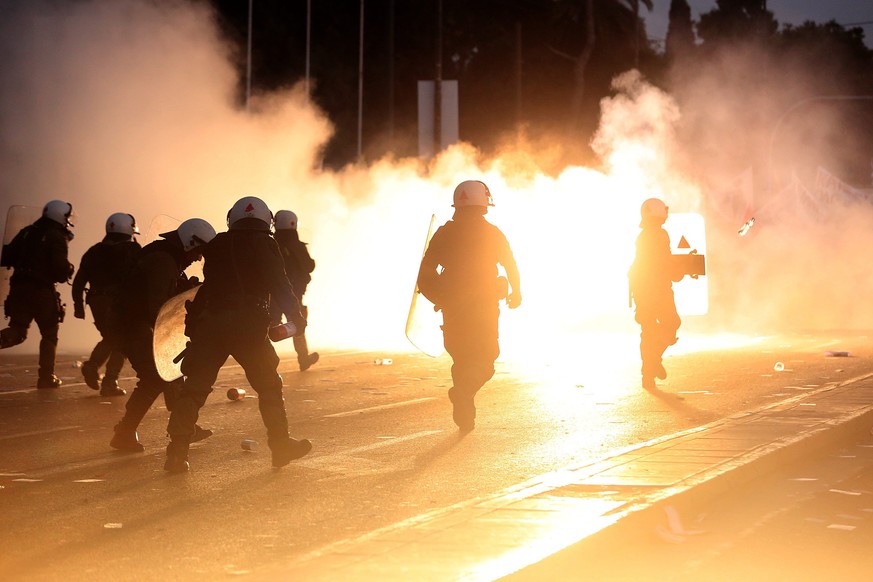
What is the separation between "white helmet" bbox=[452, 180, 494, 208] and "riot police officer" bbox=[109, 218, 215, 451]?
190 centimetres

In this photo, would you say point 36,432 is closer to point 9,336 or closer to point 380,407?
point 380,407

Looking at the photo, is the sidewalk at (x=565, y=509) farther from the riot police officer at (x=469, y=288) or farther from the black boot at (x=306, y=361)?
the black boot at (x=306, y=361)

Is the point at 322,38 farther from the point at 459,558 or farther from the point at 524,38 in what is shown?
the point at 459,558

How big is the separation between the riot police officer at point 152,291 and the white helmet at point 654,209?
5350 millimetres

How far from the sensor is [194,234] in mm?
9523

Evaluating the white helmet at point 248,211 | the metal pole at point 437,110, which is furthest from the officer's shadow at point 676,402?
the metal pole at point 437,110

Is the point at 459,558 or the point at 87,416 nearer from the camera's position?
the point at 459,558

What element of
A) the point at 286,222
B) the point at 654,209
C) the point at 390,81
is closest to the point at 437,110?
the point at 390,81

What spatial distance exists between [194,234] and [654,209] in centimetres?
563

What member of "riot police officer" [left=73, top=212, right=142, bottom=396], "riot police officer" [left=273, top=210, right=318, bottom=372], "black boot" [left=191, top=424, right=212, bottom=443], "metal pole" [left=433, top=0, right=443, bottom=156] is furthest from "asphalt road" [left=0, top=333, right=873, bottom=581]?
"metal pole" [left=433, top=0, right=443, bottom=156]

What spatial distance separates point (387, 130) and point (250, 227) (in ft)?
76.2

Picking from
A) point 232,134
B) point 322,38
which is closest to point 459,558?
point 232,134

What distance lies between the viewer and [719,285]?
105 feet

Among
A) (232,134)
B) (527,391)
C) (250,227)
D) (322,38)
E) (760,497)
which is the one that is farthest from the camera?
(322,38)
